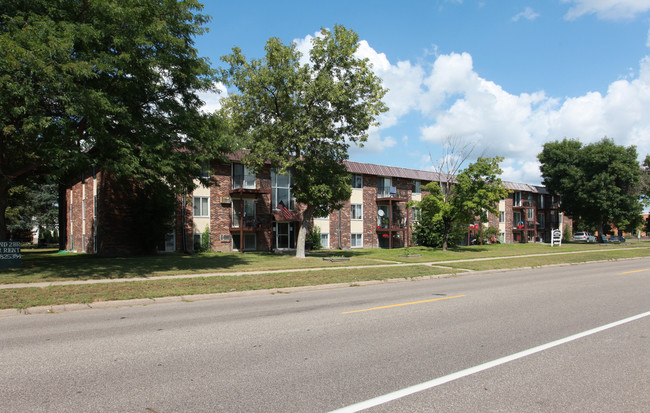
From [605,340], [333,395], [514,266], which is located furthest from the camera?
[514,266]

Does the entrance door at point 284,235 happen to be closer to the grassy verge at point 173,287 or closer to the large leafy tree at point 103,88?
the large leafy tree at point 103,88

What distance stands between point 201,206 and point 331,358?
26985 millimetres

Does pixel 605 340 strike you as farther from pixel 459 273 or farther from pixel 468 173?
pixel 468 173

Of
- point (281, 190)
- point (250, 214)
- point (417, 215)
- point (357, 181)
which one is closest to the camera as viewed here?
point (250, 214)

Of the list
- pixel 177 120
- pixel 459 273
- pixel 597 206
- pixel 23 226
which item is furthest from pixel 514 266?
pixel 23 226

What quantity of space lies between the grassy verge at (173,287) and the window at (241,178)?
648 inches

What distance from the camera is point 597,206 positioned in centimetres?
5341

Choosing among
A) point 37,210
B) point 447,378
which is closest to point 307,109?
point 447,378

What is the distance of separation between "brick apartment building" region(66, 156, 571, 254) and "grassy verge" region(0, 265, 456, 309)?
853cm

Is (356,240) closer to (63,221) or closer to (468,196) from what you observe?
(468,196)

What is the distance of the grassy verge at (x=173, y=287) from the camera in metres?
10.4

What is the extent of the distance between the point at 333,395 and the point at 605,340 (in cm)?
485

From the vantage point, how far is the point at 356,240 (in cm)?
3956

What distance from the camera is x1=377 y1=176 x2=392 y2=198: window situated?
41.2 metres
